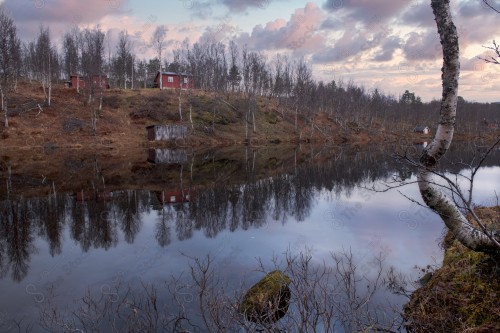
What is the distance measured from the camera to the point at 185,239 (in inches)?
628

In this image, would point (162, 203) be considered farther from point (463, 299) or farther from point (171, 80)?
point (171, 80)

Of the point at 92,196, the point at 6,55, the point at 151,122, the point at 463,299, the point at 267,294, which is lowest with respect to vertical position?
the point at 92,196

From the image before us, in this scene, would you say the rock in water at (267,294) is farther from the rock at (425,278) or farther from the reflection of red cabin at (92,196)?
the reflection of red cabin at (92,196)

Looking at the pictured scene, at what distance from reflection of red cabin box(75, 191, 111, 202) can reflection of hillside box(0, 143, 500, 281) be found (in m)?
0.06

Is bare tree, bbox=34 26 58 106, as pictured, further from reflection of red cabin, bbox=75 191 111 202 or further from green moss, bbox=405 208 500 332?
green moss, bbox=405 208 500 332

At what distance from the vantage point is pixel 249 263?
43.5ft

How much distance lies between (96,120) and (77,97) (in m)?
12.4

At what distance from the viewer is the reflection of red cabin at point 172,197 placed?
23.1 m

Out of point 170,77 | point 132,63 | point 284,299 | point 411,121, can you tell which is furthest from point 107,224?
point 411,121

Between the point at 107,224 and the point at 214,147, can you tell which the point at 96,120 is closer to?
the point at 214,147

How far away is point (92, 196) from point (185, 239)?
33.7 ft

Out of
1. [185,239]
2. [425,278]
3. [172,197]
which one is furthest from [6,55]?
[425,278]

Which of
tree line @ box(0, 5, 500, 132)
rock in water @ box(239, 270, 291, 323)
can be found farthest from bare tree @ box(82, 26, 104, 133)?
rock in water @ box(239, 270, 291, 323)

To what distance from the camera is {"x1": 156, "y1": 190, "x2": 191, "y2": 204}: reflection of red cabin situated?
23.1m
